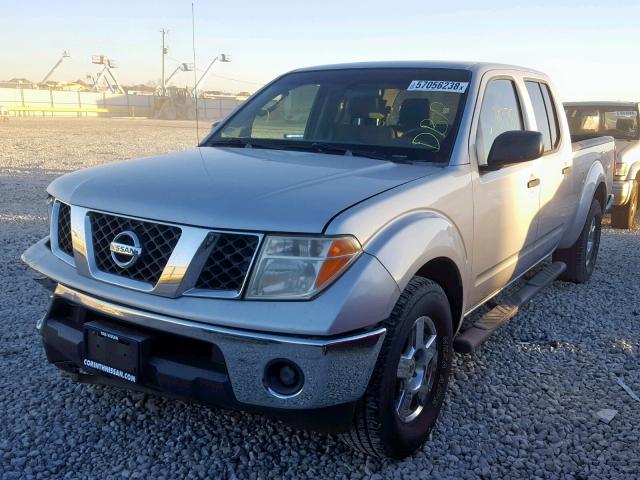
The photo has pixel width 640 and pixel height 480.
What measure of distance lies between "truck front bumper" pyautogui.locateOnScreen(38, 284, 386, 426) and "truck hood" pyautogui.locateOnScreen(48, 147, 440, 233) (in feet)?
1.32

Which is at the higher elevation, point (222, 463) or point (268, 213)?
point (268, 213)

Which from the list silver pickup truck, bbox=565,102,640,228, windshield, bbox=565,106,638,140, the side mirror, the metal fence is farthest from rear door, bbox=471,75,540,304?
the metal fence

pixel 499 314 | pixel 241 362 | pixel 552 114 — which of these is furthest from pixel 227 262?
pixel 552 114

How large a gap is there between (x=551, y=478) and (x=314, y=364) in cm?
130

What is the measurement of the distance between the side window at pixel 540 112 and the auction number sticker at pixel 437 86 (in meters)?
1.07

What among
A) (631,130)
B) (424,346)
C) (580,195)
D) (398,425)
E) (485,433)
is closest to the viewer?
(398,425)

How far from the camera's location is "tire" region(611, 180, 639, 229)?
842 cm

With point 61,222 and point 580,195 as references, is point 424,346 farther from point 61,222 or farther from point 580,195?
point 580,195

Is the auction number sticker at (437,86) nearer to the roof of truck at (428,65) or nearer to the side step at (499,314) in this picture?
the roof of truck at (428,65)

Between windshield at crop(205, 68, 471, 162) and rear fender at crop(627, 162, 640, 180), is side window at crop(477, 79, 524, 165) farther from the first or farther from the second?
rear fender at crop(627, 162, 640, 180)

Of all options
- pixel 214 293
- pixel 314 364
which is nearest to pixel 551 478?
pixel 314 364

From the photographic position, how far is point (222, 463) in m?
2.68

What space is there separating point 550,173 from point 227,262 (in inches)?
114

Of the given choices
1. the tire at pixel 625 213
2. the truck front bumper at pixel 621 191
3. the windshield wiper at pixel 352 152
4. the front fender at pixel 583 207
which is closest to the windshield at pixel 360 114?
the windshield wiper at pixel 352 152
